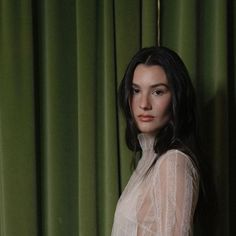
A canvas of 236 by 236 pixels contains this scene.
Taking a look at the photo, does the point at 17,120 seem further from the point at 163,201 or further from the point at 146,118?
the point at 163,201

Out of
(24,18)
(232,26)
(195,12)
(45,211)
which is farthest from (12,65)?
(232,26)

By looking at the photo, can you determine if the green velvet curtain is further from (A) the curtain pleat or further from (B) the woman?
(B) the woman

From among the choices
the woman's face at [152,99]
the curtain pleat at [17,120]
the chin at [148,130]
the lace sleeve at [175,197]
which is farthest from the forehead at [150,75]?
the curtain pleat at [17,120]

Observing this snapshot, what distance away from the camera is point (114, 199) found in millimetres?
1545

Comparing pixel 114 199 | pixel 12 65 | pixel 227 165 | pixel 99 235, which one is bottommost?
pixel 99 235

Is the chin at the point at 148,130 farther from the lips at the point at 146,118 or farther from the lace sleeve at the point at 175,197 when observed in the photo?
the lace sleeve at the point at 175,197

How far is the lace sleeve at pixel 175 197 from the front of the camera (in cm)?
104

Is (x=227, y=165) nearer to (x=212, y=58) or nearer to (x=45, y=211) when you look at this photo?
(x=212, y=58)

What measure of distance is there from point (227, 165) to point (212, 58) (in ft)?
1.27

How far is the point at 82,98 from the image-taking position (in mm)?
1543

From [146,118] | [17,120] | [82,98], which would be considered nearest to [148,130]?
[146,118]

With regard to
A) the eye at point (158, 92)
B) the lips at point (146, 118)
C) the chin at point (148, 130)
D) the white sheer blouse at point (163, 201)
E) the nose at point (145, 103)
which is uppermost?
the eye at point (158, 92)

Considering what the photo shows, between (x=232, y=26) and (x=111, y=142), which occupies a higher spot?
(x=232, y=26)

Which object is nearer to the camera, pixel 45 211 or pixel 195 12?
pixel 195 12
